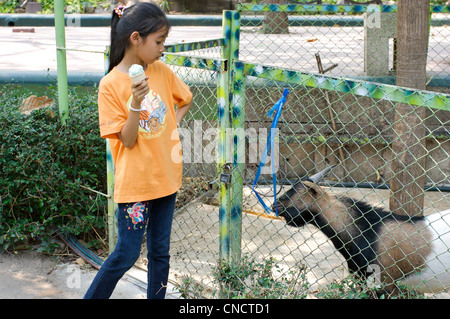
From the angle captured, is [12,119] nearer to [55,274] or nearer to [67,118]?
[67,118]

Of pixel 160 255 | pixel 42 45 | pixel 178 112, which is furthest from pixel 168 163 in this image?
pixel 42 45

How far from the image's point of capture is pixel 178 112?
117 inches

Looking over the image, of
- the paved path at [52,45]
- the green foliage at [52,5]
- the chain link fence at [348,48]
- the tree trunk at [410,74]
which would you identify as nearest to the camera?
the tree trunk at [410,74]

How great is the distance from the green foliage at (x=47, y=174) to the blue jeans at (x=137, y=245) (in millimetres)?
1253

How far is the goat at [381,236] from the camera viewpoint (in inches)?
132

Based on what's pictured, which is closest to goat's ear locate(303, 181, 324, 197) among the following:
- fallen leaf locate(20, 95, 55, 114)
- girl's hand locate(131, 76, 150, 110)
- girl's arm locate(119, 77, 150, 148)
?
girl's arm locate(119, 77, 150, 148)

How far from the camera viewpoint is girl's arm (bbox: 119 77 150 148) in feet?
7.80

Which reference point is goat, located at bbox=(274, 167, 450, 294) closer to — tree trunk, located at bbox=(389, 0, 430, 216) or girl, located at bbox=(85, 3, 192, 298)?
tree trunk, located at bbox=(389, 0, 430, 216)

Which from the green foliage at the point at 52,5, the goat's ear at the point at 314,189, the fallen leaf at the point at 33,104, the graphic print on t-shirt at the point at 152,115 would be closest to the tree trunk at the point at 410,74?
the goat's ear at the point at 314,189

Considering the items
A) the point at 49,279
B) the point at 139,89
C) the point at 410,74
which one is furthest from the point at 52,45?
the point at 139,89

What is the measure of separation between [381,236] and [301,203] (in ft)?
1.94

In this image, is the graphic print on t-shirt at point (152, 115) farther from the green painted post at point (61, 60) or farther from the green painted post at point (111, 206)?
the green painted post at point (61, 60)

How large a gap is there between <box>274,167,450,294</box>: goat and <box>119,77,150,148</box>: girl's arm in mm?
1490
